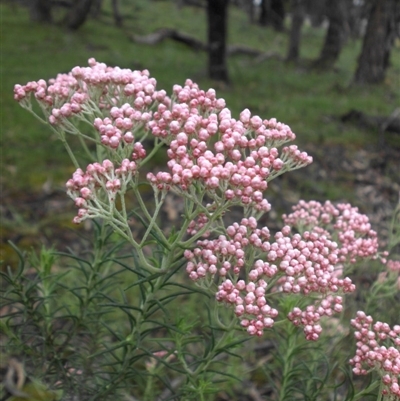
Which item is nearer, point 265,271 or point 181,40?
point 265,271

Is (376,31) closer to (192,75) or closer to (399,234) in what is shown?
(192,75)

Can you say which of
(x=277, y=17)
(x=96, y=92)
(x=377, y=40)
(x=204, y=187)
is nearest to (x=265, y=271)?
(x=204, y=187)

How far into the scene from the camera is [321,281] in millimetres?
1787

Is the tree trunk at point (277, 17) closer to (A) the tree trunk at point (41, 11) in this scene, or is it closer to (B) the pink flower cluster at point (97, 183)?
(A) the tree trunk at point (41, 11)

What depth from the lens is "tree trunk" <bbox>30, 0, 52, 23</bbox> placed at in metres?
15.2

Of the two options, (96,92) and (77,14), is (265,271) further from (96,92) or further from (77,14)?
(77,14)

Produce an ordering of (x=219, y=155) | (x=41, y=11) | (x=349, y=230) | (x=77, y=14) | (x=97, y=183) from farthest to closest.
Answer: (x=41, y=11) < (x=77, y=14) < (x=349, y=230) < (x=97, y=183) < (x=219, y=155)

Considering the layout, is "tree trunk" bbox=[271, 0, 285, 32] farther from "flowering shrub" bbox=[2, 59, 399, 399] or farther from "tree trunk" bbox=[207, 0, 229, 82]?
"flowering shrub" bbox=[2, 59, 399, 399]

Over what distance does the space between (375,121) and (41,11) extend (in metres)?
10.8

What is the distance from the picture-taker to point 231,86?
11789mm

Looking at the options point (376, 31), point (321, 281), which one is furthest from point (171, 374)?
point (376, 31)

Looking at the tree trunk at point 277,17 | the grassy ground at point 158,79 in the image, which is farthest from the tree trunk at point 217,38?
the tree trunk at point 277,17

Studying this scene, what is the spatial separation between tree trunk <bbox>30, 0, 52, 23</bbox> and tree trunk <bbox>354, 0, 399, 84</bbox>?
9.22 meters

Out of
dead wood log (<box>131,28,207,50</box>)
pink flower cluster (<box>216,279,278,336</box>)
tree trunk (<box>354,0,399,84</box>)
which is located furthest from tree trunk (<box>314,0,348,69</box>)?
pink flower cluster (<box>216,279,278,336</box>)
